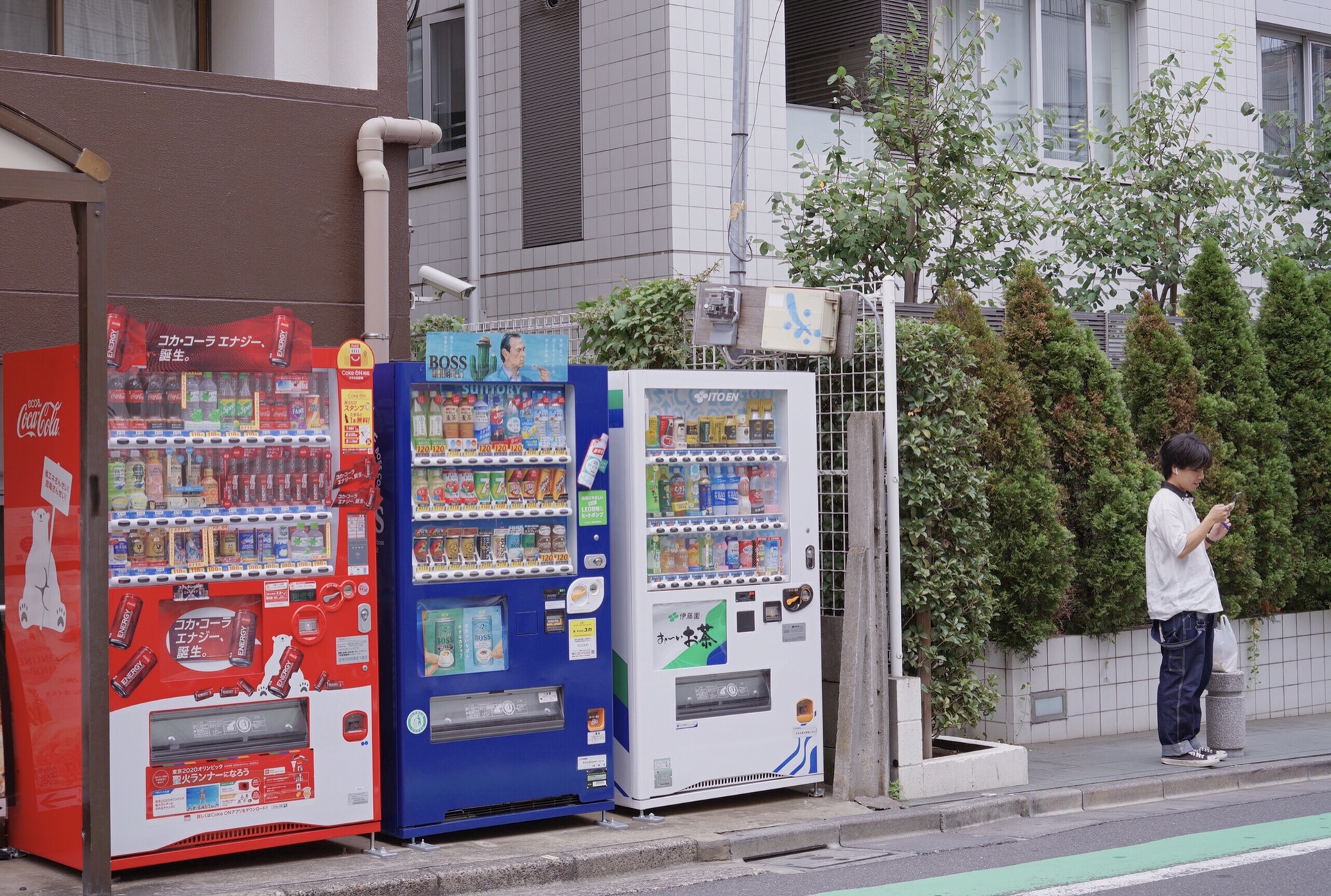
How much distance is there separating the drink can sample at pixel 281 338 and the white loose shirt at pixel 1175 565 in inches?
244

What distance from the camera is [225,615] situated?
7.13 meters

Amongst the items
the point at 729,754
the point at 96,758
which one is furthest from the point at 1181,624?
the point at 96,758

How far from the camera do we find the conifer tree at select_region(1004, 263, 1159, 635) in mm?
10961

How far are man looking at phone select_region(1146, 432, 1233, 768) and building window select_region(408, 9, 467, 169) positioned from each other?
10.5m

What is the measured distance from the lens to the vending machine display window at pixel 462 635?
768 cm

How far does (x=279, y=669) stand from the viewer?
23.6 feet

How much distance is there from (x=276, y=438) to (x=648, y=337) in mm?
3742

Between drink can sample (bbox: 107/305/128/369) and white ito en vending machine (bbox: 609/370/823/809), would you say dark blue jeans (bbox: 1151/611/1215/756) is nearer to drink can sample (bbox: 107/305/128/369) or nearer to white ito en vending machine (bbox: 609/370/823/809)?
white ito en vending machine (bbox: 609/370/823/809)


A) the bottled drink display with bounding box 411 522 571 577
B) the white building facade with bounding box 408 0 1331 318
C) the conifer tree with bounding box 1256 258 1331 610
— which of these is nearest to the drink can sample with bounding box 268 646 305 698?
the bottled drink display with bounding box 411 522 571 577

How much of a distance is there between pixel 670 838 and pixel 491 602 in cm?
167

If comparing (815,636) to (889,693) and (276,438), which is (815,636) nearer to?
(889,693)

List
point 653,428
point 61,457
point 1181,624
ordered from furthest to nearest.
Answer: point 1181,624 → point 653,428 → point 61,457

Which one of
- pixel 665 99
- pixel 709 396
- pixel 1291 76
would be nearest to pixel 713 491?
pixel 709 396

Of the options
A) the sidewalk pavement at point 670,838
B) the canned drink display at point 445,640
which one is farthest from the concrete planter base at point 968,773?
the canned drink display at point 445,640
